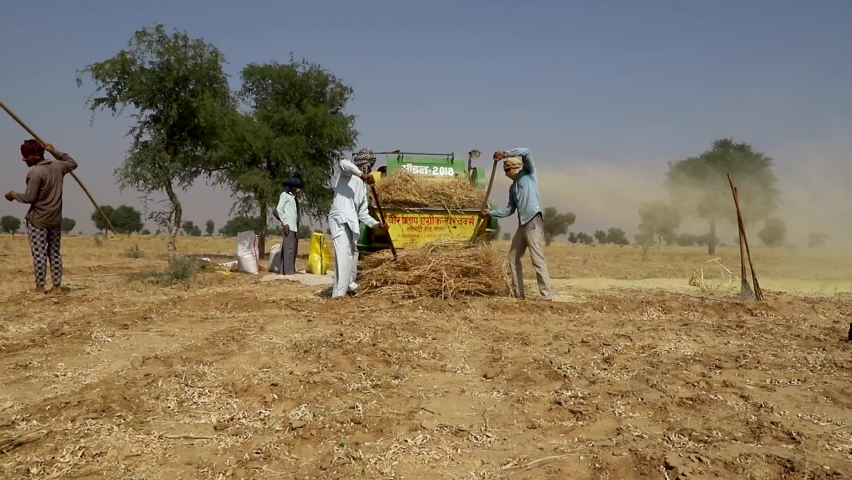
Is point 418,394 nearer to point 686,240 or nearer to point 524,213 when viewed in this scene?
point 524,213

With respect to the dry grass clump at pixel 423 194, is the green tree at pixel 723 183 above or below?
above

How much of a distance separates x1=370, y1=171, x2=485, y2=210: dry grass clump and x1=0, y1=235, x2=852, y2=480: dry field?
6.72ft

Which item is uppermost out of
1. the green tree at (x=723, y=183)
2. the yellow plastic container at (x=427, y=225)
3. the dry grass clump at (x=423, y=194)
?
the green tree at (x=723, y=183)

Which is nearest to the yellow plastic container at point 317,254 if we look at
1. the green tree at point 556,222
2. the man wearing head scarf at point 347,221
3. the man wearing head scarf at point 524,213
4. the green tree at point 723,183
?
the man wearing head scarf at point 347,221

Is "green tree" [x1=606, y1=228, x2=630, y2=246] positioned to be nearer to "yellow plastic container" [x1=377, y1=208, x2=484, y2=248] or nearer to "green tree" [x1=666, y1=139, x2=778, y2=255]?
"green tree" [x1=666, y1=139, x2=778, y2=255]

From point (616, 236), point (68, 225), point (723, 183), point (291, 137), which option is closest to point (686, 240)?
point (616, 236)

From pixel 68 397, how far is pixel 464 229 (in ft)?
18.7

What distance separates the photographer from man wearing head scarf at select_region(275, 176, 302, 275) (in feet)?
36.9

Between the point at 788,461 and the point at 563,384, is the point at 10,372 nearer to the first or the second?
the point at 563,384

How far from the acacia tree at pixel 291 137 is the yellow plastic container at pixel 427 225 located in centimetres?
1121

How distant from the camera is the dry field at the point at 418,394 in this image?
2.86m

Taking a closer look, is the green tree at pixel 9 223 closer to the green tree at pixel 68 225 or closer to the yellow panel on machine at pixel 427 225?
the green tree at pixel 68 225

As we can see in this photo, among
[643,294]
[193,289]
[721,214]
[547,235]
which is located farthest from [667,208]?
[193,289]

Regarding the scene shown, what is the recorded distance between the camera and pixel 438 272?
25.9 ft
